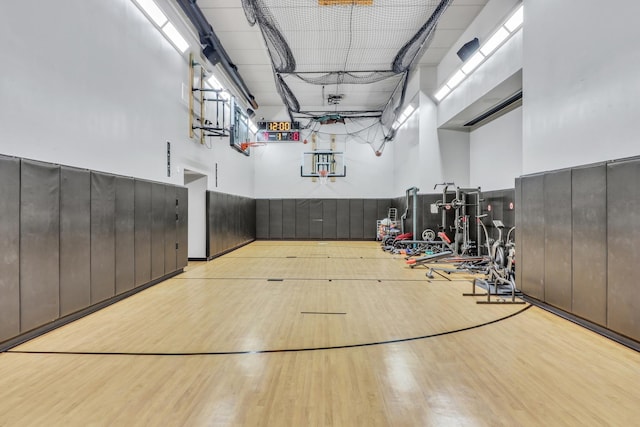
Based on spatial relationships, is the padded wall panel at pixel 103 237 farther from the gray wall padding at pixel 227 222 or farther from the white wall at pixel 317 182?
the white wall at pixel 317 182

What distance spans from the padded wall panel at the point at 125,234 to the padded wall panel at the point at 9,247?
1401mm

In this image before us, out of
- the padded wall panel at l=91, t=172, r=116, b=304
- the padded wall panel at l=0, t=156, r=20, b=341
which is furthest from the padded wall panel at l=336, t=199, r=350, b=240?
the padded wall panel at l=0, t=156, r=20, b=341

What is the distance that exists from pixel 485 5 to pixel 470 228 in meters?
5.27

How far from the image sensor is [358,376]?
2.43 metres

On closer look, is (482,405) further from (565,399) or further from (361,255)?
(361,255)

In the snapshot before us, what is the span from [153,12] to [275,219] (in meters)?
8.98

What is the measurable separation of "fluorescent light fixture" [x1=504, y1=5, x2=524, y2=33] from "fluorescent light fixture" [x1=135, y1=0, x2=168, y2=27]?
5.85m

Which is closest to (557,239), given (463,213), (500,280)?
(500,280)

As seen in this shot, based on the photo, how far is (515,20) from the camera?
541 centimetres

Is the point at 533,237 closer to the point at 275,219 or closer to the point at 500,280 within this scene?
the point at 500,280

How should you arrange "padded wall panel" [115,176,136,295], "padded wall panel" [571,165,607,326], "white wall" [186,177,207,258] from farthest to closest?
"white wall" [186,177,207,258]
"padded wall panel" [115,176,136,295]
"padded wall panel" [571,165,607,326]

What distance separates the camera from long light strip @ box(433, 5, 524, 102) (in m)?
5.40

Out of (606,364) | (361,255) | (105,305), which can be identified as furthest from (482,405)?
(361,255)

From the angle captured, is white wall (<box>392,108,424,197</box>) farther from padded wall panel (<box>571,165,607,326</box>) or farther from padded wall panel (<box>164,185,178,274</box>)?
padded wall panel (<box>164,185,178,274</box>)
